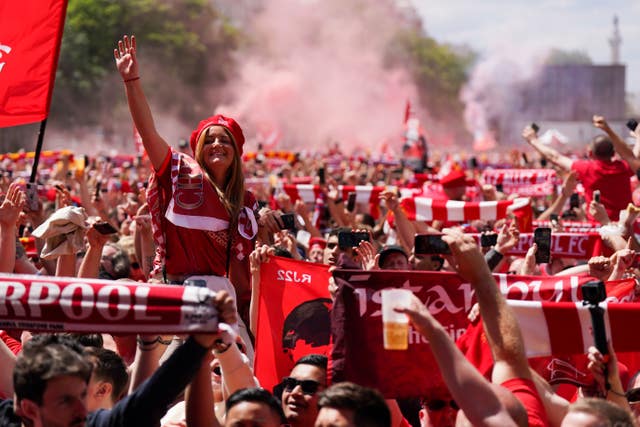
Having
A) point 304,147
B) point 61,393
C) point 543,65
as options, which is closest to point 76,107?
point 304,147

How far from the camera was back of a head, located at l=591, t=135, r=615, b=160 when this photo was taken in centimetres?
1075

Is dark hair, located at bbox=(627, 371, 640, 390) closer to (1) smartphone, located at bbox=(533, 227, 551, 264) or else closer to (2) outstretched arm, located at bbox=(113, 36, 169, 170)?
(1) smartphone, located at bbox=(533, 227, 551, 264)

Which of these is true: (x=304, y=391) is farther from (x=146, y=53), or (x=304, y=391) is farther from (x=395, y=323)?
(x=146, y=53)

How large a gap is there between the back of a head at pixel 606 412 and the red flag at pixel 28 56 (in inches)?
178

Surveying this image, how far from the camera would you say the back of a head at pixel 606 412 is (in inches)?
151

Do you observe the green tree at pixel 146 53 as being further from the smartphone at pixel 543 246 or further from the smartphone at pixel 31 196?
the smartphone at pixel 543 246

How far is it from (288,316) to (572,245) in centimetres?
269

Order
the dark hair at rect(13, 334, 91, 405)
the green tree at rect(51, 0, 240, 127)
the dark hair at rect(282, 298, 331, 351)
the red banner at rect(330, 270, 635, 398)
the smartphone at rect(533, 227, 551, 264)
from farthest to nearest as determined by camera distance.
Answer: the green tree at rect(51, 0, 240, 127) → the smartphone at rect(533, 227, 551, 264) → the dark hair at rect(282, 298, 331, 351) → the red banner at rect(330, 270, 635, 398) → the dark hair at rect(13, 334, 91, 405)

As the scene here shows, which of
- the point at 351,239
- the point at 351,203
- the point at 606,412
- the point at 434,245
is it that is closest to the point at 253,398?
the point at 434,245

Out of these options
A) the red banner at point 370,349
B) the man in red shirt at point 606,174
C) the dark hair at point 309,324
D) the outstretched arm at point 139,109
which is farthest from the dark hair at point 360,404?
the man in red shirt at point 606,174

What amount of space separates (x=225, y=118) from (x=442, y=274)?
1445 mm

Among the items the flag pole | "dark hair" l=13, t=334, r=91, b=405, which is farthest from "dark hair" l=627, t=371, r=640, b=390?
the flag pole

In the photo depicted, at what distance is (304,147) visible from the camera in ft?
226

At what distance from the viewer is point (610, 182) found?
35.0 feet
